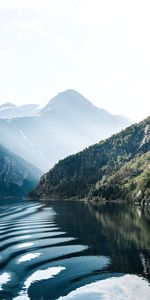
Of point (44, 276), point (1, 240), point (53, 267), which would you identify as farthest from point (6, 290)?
point (1, 240)

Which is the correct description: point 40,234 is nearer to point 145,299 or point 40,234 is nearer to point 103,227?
point 103,227

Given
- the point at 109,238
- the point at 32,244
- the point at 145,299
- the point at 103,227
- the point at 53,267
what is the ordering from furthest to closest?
the point at 103,227 < the point at 109,238 < the point at 32,244 < the point at 53,267 < the point at 145,299

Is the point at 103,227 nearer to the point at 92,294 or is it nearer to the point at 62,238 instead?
the point at 62,238

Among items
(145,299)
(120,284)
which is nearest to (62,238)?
(120,284)

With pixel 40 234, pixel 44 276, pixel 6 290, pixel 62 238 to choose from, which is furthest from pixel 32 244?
pixel 6 290

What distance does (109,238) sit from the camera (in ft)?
382

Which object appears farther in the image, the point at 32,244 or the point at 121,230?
the point at 121,230

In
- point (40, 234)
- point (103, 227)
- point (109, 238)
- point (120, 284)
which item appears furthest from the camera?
point (103, 227)

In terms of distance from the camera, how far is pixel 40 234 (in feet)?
425

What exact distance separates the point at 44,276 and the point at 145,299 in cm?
1984

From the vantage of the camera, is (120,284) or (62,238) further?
(62,238)

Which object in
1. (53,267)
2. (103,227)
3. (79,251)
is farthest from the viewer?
(103,227)

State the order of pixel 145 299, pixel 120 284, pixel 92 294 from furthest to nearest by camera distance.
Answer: pixel 120 284 → pixel 92 294 → pixel 145 299

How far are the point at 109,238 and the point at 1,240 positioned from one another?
2786cm
